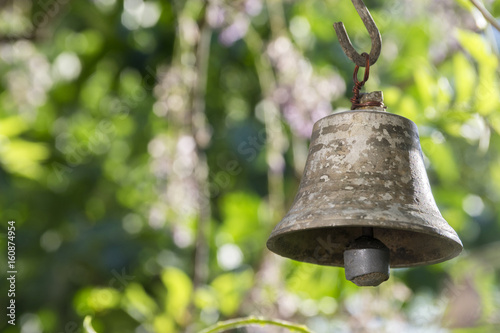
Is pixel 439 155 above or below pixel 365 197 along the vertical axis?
above

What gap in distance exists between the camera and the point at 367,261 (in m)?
1.53

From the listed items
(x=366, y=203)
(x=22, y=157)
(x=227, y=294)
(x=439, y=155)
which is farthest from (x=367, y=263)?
(x=22, y=157)

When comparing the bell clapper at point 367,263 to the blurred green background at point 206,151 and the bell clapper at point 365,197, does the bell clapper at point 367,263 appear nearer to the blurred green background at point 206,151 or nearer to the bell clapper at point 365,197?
the bell clapper at point 365,197

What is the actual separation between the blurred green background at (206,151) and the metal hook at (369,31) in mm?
730

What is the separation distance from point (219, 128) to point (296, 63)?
1081mm

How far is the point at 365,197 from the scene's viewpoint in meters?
1.53

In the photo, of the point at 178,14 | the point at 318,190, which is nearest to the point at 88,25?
the point at 178,14

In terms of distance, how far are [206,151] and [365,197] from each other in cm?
243

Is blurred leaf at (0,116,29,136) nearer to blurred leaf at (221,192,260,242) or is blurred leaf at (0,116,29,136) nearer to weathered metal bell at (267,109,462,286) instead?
blurred leaf at (221,192,260,242)

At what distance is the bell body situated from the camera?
1.50 metres

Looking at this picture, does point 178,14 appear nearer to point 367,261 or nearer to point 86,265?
point 86,265

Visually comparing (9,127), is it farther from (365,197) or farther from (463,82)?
(365,197)

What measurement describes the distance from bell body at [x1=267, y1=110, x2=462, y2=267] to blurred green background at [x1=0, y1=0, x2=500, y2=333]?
→ 0.52 meters

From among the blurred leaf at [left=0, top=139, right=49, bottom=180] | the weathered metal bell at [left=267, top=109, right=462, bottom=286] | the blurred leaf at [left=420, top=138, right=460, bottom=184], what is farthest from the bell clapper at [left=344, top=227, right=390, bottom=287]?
the blurred leaf at [left=0, top=139, right=49, bottom=180]
